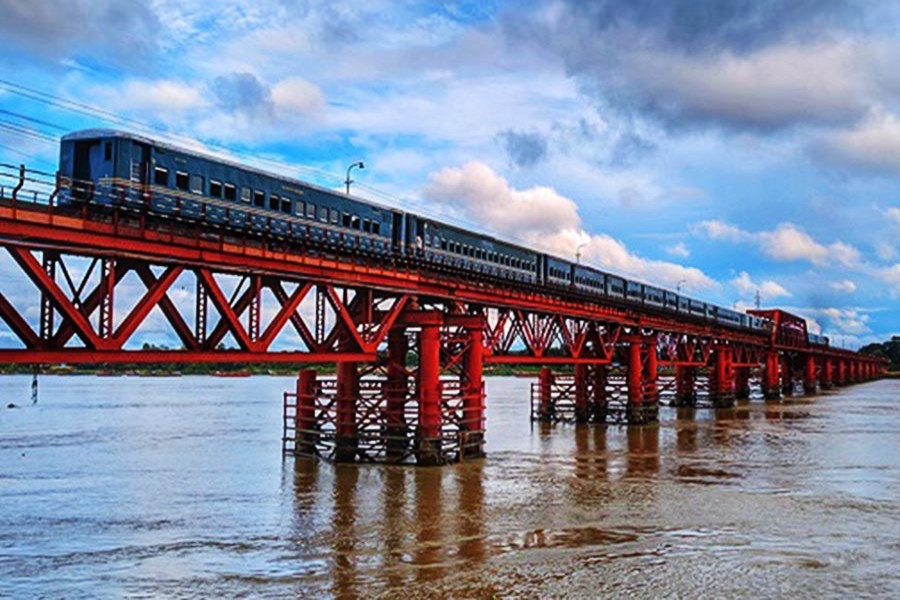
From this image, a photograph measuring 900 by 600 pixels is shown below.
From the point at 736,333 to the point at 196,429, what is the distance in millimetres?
62702

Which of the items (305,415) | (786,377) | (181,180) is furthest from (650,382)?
(786,377)

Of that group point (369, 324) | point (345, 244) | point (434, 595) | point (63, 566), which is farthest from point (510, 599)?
point (345, 244)

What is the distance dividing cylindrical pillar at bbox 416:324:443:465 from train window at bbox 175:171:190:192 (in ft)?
38.6

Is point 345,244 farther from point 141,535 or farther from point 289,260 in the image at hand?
point 141,535

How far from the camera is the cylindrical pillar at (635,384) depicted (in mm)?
58781

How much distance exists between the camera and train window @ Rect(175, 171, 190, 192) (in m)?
28.6

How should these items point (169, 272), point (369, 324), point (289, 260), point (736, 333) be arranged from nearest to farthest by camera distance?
point (169, 272)
point (289, 260)
point (369, 324)
point (736, 333)

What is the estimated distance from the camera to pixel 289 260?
29.7 m

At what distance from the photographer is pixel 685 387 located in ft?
281

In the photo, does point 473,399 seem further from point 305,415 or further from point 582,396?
point 582,396

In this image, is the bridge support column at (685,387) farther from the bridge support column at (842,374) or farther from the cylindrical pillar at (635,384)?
the bridge support column at (842,374)

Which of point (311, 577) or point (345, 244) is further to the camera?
point (345, 244)

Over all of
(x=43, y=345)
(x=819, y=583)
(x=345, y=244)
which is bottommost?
(x=819, y=583)

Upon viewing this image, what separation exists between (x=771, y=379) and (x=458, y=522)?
93761 mm
